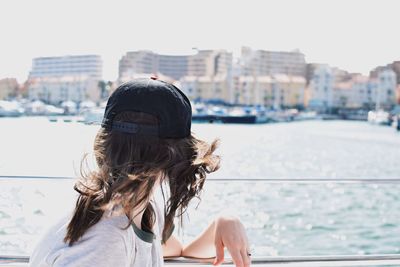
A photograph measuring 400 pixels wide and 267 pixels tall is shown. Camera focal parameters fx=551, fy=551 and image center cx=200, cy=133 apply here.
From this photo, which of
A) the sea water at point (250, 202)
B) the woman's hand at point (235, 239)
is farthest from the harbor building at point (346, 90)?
the woman's hand at point (235, 239)

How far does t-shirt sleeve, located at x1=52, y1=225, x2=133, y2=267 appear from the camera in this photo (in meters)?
0.46

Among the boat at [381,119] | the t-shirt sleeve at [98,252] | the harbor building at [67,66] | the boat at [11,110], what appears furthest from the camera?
the boat at [381,119]

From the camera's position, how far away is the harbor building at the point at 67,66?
22.2m

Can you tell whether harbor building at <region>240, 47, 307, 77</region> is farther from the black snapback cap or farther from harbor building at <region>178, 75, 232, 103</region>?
the black snapback cap

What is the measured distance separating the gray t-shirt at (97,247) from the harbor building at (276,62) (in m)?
56.1

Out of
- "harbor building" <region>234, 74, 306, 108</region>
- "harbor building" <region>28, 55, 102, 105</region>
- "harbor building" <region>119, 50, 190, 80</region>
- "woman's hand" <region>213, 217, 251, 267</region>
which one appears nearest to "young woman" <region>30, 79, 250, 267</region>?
"woman's hand" <region>213, 217, 251, 267</region>

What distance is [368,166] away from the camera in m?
14.8

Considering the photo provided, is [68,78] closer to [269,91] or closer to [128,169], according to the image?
[269,91]

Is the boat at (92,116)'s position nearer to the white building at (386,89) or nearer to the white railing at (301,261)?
the white railing at (301,261)

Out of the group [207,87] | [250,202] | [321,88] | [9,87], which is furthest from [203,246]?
[321,88]

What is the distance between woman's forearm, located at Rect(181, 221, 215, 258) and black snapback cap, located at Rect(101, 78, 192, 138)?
0.77 feet

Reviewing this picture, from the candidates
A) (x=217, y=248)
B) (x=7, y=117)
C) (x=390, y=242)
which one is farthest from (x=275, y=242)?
(x=7, y=117)

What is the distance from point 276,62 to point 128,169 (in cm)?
6170

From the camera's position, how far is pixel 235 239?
643 millimetres
